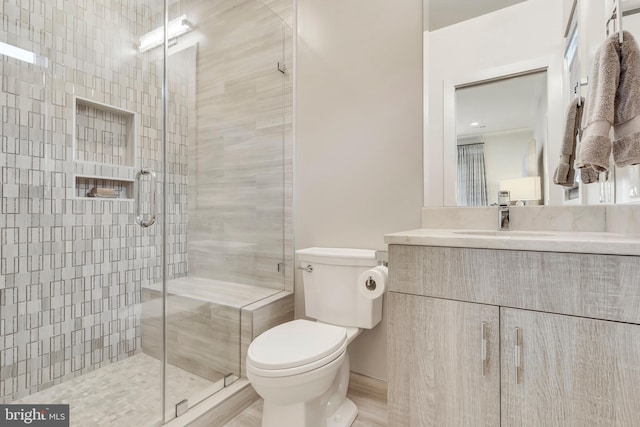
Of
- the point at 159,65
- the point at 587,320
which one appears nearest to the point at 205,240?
the point at 159,65

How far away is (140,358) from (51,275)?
0.65m

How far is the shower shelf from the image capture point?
5.49ft

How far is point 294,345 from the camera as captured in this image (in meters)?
1.23

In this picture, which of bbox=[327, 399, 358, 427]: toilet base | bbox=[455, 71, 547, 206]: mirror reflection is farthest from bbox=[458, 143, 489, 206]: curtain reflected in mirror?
bbox=[327, 399, 358, 427]: toilet base

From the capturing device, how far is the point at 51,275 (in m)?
1.53

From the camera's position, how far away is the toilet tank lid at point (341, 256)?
1507mm

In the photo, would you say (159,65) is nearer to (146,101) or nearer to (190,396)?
(146,101)

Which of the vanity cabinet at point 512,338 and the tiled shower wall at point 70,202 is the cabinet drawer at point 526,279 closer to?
the vanity cabinet at point 512,338

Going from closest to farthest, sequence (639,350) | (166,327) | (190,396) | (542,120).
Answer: (639,350), (542,120), (190,396), (166,327)

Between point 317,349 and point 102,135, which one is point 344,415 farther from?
point 102,135

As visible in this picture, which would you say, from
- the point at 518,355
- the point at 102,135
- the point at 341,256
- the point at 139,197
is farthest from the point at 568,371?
the point at 102,135

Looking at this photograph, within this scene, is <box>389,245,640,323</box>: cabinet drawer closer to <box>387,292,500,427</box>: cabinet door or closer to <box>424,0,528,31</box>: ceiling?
<box>387,292,500,427</box>: cabinet door

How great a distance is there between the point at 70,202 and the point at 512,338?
81.5 inches

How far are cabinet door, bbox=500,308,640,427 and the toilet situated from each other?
2.01 ft
